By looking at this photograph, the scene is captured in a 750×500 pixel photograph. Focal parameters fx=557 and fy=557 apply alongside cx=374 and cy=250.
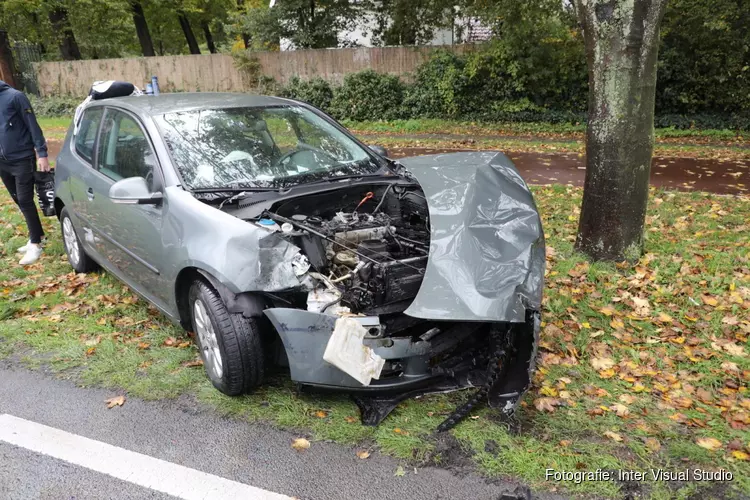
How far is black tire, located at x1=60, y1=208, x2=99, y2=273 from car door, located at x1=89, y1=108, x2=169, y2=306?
829mm

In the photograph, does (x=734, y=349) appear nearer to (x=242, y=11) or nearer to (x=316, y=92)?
(x=316, y=92)

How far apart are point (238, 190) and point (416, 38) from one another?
16967mm

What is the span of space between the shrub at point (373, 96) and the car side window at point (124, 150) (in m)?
13.6

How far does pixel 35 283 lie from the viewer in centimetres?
551

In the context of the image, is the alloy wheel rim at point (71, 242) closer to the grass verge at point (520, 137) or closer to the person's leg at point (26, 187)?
the person's leg at point (26, 187)

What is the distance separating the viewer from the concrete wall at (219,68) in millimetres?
18109

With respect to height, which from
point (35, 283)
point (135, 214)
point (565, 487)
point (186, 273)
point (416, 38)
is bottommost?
point (565, 487)

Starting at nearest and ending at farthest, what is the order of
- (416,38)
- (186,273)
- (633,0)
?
(186,273) → (633,0) → (416,38)

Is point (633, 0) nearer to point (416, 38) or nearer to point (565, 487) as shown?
point (565, 487)

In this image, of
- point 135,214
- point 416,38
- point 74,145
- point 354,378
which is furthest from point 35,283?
point 416,38

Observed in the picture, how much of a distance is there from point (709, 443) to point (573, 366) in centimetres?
95

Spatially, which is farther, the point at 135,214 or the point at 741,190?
the point at 741,190

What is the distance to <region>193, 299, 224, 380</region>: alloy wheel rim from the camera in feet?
11.1

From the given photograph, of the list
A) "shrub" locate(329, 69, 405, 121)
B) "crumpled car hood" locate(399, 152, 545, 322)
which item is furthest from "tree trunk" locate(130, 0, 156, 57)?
"crumpled car hood" locate(399, 152, 545, 322)
